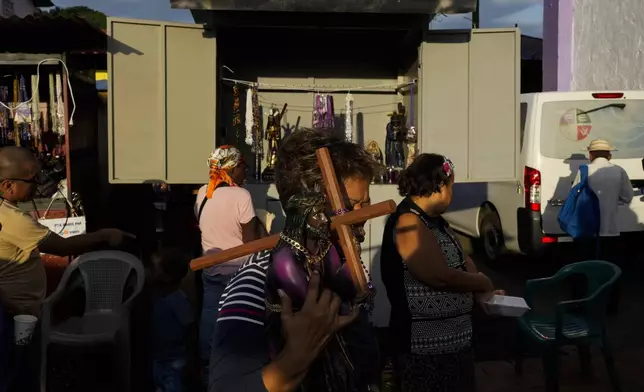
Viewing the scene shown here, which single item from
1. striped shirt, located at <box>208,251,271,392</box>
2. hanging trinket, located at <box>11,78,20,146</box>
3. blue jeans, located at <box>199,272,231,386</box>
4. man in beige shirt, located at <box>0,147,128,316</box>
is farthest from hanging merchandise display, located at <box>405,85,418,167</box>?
striped shirt, located at <box>208,251,271,392</box>

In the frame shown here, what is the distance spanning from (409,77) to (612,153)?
248cm

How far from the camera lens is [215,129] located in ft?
18.5

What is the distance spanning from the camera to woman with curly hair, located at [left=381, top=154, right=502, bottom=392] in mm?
2795

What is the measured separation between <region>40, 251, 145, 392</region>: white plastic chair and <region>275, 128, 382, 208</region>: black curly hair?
2881 millimetres

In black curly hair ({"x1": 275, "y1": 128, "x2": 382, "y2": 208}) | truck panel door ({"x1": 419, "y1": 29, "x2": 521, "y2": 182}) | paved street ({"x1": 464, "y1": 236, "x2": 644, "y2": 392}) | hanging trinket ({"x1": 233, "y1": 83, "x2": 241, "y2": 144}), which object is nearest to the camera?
black curly hair ({"x1": 275, "y1": 128, "x2": 382, "y2": 208})

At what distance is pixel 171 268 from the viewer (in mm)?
4254

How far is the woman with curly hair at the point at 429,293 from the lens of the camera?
110 inches

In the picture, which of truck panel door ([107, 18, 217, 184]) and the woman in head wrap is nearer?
the woman in head wrap

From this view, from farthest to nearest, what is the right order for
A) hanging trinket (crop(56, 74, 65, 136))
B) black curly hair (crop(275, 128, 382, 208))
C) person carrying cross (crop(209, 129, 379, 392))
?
hanging trinket (crop(56, 74, 65, 136)) < black curly hair (crop(275, 128, 382, 208)) < person carrying cross (crop(209, 129, 379, 392))

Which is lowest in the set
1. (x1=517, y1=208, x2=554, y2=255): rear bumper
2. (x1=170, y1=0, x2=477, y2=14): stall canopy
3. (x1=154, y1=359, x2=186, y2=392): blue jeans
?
(x1=154, y1=359, x2=186, y2=392): blue jeans

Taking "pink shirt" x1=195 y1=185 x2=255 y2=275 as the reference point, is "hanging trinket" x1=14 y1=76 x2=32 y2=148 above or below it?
above

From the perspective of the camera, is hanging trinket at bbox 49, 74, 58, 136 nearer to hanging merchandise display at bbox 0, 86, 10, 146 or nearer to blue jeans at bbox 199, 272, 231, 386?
hanging merchandise display at bbox 0, 86, 10, 146

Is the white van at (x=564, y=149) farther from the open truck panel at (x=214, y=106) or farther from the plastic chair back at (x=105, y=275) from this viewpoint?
the plastic chair back at (x=105, y=275)

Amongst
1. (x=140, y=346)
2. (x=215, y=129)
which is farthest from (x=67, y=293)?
(x=215, y=129)
